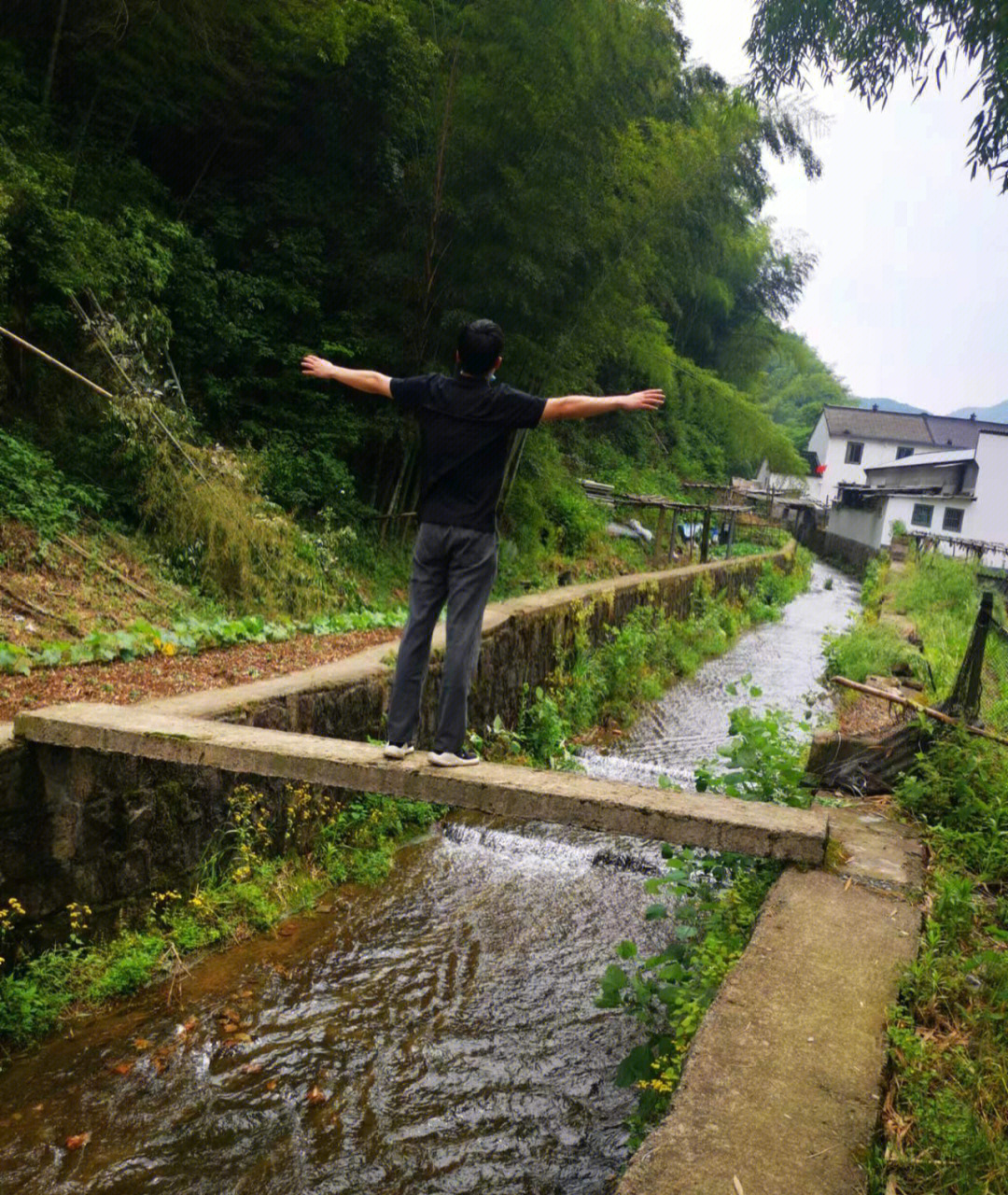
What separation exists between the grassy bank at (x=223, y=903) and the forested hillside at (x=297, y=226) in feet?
11.8

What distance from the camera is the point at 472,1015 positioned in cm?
399

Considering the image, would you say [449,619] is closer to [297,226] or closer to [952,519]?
[297,226]

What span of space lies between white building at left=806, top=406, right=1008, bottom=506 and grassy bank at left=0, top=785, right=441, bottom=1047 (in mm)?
44238

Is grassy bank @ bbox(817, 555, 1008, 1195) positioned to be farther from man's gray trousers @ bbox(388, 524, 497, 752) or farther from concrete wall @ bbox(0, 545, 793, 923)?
concrete wall @ bbox(0, 545, 793, 923)

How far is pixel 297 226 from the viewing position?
12133 millimetres

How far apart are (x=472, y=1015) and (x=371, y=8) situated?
35.8 ft

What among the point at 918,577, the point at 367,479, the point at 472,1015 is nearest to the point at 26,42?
the point at 367,479

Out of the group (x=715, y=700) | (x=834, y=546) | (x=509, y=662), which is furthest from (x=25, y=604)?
(x=834, y=546)

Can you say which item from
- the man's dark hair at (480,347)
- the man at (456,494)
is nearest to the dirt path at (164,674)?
the man at (456,494)

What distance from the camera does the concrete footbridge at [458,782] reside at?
3438 millimetres

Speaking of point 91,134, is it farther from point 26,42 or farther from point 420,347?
point 420,347

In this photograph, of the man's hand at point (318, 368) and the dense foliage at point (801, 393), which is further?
the dense foliage at point (801, 393)

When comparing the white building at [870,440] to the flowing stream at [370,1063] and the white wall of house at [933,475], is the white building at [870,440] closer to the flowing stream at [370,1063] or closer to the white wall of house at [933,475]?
the white wall of house at [933,475]

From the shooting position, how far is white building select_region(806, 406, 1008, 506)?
47.3m
